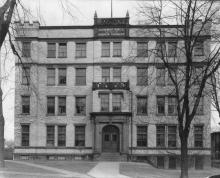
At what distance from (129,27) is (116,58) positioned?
361cm

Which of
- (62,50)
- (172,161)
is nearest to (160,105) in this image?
(172,161)

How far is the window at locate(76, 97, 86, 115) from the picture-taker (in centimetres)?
4444

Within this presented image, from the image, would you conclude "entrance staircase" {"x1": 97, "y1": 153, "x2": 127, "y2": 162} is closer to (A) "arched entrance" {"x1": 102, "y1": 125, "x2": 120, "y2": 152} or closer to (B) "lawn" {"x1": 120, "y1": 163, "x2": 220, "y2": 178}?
(A) "arched entrance" {"x1": 102, "y1": 125, "x2": 120, "y2": 152}

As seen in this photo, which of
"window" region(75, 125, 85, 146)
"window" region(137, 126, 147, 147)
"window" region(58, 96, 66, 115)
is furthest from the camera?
"window" region(58, 96, 66, 115)

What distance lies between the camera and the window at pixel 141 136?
43.8 meters

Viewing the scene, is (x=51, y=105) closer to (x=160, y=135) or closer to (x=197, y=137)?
(x=160, y=135)

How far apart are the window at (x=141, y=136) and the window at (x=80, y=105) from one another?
616 cm

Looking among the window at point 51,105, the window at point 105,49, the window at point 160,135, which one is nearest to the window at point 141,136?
the window at point 160,135

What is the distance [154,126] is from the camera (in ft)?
145

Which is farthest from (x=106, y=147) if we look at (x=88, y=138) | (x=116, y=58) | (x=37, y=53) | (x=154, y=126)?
(x=37, y=53)

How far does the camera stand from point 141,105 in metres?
44.5

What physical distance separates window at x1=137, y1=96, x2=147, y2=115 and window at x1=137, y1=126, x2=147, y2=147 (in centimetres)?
170

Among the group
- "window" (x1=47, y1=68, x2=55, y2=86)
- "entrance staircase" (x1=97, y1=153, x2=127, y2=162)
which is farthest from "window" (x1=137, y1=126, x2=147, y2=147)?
"window" (x1=47, y1=68, x2=55, y2=86)

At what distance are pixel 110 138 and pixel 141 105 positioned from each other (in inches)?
192
